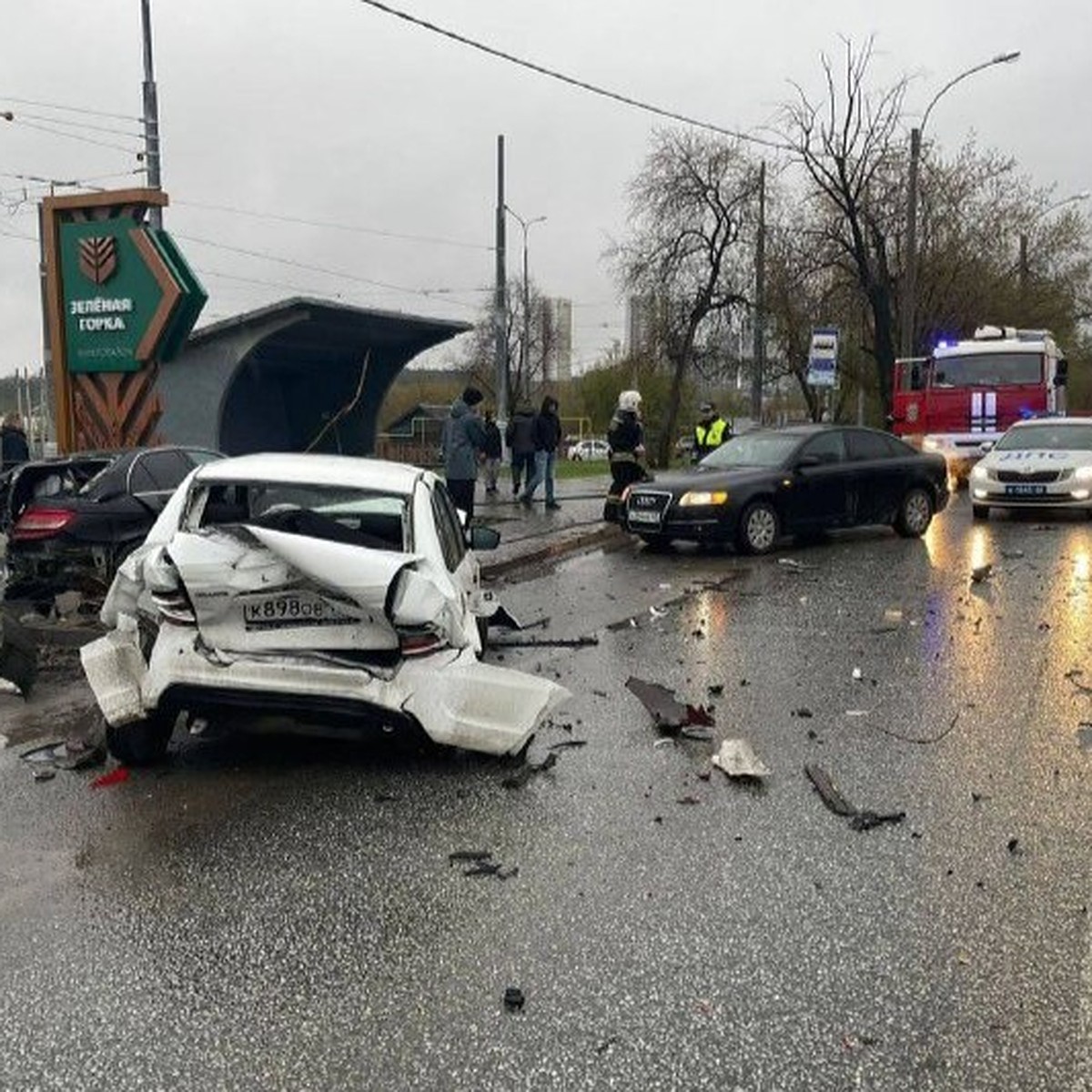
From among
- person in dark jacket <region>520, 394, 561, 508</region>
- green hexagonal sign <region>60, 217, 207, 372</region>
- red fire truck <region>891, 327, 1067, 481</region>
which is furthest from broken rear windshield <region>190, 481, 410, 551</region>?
red fire truck <region>891, 327, 1067, 481</region>

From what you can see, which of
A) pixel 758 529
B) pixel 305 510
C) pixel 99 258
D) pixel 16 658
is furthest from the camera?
pixel 758 529

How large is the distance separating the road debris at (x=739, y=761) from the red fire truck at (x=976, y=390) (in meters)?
18.0

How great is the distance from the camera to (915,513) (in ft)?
50.3

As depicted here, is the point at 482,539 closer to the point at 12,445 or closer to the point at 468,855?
the point at 468,855

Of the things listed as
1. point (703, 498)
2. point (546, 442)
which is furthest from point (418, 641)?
point (546, 442)

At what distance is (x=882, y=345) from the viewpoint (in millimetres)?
34250

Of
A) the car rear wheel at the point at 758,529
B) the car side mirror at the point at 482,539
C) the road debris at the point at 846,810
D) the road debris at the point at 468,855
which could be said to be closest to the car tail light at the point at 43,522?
the car side mirror at the point at 482,539

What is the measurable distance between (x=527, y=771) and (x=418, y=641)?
0.88m

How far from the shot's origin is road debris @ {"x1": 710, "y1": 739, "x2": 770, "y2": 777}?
545cm

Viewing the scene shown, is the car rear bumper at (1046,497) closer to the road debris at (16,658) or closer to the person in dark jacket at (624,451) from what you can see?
the person in dark jacket at (624,451)

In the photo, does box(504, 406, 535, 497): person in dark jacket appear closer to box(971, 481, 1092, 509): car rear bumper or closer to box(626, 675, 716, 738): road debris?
box(971, 481, 1092, 509): car rear bumper

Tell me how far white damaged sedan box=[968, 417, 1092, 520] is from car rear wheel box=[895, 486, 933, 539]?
6.75 ft

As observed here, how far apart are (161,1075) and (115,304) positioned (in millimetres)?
11968

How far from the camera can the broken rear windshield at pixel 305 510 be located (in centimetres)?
590
